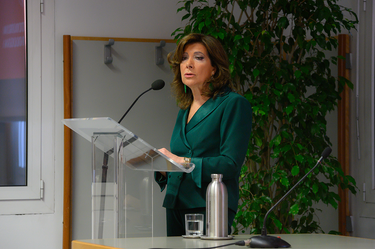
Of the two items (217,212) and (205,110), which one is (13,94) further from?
(217,212)

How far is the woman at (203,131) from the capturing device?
62.5 inches

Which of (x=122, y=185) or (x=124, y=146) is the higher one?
(x=124, y=146)

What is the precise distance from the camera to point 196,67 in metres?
1.85

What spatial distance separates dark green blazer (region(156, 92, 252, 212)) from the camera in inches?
62.0

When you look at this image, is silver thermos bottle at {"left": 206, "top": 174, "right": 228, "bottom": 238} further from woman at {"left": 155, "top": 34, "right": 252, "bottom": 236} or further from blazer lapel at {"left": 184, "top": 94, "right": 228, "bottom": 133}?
blazer lapel at {"left": 184, "top": 94, "right": 228, "bottom": 133}

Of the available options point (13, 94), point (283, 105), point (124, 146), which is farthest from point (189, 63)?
point (13, 94)

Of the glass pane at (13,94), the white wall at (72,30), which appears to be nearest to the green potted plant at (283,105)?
the white wall at (72,30)

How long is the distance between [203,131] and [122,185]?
0.41 meters

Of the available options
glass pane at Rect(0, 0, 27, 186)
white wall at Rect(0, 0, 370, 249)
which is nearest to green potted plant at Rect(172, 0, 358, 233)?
white wall at Rect(0, 0, 370, 249)

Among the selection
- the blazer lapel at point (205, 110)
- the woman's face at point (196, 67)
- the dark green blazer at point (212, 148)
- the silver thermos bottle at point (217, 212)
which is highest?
the woman's face at point (196, 67)

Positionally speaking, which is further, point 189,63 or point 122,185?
point 189,63

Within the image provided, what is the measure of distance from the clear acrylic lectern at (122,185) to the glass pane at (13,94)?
1.90 meters

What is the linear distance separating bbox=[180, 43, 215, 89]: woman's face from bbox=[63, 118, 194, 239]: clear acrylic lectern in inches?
20.0

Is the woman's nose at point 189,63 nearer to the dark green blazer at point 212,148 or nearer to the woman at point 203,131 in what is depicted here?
the woman at point 203,131
